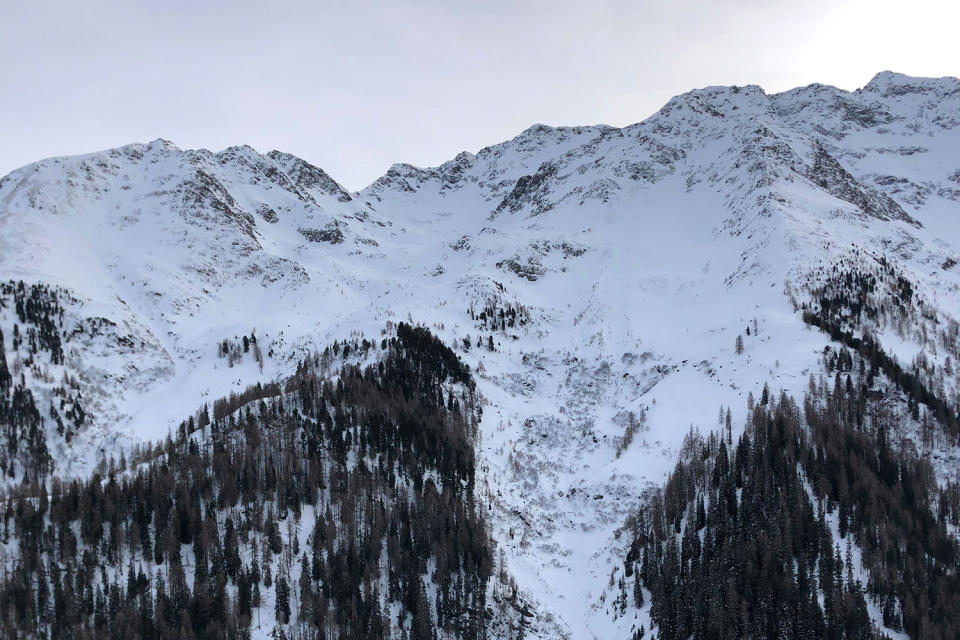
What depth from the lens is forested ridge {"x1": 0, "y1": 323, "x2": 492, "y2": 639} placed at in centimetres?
9562

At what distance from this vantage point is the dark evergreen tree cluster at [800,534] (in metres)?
91.3

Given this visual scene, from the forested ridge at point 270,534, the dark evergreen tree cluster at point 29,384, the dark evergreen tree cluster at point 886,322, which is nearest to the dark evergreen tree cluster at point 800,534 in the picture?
the dark evergreen tree cluster at point 886,322

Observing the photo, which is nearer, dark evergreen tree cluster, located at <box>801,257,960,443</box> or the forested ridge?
the forested ridge

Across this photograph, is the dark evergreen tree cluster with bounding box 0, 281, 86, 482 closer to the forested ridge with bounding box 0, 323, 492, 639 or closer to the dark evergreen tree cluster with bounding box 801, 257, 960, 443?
the forested ridge with bounding box 0, 323, 492, 639

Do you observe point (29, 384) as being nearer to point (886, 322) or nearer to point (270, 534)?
point (270, 534)

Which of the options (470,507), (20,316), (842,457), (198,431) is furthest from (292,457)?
(842,457)

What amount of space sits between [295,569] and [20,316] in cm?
9540

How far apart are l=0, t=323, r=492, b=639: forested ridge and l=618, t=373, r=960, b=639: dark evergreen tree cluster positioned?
28869 millimetres

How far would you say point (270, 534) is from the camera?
10638 centimetres

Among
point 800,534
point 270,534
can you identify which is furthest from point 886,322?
point 270,534

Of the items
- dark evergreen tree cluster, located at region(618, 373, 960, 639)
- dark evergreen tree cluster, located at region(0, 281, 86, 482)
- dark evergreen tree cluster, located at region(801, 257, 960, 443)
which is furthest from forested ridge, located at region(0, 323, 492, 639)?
dark evergreen tree cluster, located at region(801, 257, 960, 443)

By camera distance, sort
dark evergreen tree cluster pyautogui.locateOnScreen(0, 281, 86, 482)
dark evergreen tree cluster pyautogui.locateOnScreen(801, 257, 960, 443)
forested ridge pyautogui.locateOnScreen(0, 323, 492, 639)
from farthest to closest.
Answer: dark evergreen tree cluster pyautogui.locateOnScreen(0, 281, 86, 482), dark evergreen tree cluster pyautogui.locateOnScreen(801, 257, 960, 443), forested ridge pyautogui.locateOnScreen(0, 323, 492, 639)

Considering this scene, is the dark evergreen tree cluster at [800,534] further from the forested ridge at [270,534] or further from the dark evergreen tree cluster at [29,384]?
the dark evergreen tree cluster at [29,384]

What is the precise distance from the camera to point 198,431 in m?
128
